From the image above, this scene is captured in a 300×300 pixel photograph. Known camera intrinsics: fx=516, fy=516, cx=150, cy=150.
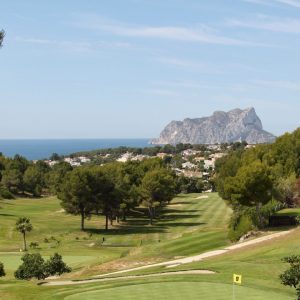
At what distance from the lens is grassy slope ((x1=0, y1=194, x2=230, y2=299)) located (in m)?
40.8

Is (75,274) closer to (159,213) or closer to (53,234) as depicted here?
(53,234)

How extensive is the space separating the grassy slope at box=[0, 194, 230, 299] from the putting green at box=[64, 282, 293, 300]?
3935 millimetres

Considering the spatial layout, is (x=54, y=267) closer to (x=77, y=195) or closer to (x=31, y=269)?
(x=31, y=269)

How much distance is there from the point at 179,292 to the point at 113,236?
43.3 meters

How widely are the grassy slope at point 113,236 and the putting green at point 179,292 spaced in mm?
3935

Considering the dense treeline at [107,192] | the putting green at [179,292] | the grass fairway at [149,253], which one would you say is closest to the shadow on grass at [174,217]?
the grass fairway at [149,253]

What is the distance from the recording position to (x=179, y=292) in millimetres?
21719

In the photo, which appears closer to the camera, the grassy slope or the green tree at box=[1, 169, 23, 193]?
Result: the grassy slope

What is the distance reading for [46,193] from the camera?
138 metres

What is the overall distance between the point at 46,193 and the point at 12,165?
40.3 feet

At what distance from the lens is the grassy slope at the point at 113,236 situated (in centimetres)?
4084

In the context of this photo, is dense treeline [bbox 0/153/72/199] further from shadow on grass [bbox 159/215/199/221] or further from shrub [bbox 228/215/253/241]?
shrub [bbox 228/215/253/241]

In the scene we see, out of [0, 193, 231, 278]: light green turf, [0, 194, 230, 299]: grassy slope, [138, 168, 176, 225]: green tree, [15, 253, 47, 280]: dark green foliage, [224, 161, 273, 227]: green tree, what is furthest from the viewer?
[138, 168, 176, 225]: green tree

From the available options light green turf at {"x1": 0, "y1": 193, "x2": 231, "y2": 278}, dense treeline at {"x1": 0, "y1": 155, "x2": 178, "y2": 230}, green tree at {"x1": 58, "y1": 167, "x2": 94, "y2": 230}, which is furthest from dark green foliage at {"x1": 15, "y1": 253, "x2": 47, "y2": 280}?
green tree at {"x1": 58, "y1": 167, "x2": 94, "y2": 230}
